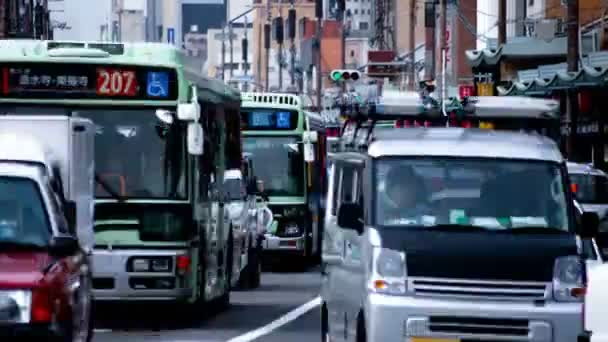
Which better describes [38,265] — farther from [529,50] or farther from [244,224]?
[529,50]

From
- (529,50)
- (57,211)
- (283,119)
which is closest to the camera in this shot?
(57,211)

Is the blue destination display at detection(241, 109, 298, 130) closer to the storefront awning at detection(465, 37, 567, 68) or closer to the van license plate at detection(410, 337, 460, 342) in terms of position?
the van license plate at detection(410, 337, 460, 342)

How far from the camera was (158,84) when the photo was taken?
2006 centimetres

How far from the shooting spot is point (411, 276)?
13.9 meters

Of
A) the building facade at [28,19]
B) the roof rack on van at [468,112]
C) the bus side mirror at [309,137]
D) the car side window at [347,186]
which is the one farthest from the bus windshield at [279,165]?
the building facade at [28,19]

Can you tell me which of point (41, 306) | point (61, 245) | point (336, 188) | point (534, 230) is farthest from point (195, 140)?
point (41, 306)

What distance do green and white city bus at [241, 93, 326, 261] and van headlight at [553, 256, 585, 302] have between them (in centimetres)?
1992

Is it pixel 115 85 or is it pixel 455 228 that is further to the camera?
pixel 115 85

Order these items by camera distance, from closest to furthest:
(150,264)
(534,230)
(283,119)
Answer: (534,230) < (150,264) < (283,119)

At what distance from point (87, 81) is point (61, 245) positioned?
22.3ft

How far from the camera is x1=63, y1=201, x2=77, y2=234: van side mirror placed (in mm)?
15517

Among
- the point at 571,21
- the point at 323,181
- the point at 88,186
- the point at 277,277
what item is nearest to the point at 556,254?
the point at 88,186

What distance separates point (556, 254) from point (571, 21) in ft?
105

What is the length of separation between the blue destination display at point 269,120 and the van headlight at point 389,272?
793 inches
